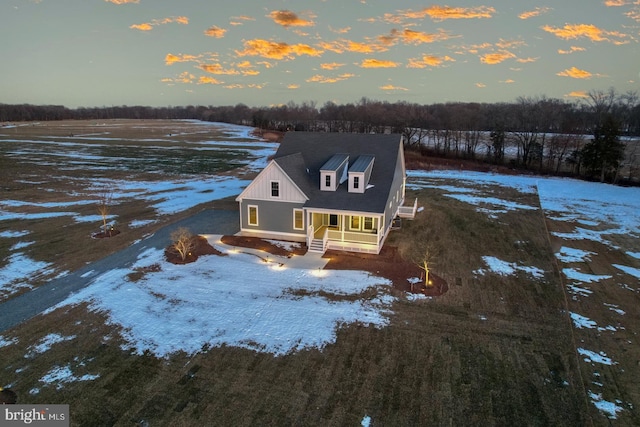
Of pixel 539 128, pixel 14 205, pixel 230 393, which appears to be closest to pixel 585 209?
pixel 230 393

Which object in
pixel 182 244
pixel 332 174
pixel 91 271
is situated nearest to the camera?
pixel 91 271

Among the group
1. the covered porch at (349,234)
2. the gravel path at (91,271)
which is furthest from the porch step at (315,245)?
the gravel path at (91,271)

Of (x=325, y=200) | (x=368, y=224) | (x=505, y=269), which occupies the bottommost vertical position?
(x=505, y=269)

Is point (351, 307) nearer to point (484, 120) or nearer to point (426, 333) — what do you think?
point (426, 333)

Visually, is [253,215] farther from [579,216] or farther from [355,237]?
[579,216]

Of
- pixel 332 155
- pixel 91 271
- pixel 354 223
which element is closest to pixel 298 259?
pixel 354 223

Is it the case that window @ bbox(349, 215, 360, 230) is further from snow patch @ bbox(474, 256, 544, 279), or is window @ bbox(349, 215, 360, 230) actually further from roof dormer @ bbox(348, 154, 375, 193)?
snow patch @ bbox(474, 256, 544, 279)

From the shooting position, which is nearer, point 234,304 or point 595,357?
point 595,357
